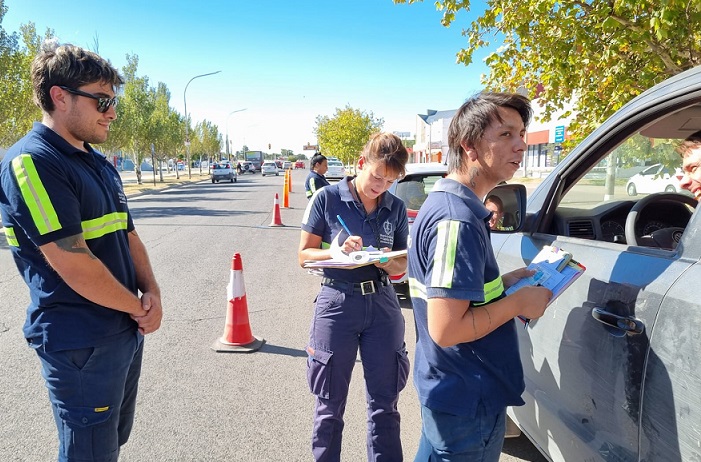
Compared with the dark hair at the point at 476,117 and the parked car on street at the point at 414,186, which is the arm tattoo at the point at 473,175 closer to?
the dark hair at the point at 476,117

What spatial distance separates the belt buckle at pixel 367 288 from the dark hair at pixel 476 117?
0.96m

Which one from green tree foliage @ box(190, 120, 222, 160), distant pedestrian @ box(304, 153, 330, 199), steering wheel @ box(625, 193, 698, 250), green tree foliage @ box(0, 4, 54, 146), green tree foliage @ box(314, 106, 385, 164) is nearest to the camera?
steering wheel @ box(625, 193, 698, 250)

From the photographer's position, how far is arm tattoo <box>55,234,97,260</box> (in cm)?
168

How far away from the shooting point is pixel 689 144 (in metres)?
2.39

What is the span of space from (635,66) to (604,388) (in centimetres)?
512

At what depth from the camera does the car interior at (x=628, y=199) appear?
2350mm

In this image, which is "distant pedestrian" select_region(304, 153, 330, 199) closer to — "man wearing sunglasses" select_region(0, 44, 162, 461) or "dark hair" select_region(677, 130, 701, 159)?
"dark hair" select_region(677, 130, 701, 159)

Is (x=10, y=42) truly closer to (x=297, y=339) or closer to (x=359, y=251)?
(x=297, y=339)

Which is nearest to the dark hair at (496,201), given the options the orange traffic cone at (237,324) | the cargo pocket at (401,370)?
the cargo pocket at (401,370)

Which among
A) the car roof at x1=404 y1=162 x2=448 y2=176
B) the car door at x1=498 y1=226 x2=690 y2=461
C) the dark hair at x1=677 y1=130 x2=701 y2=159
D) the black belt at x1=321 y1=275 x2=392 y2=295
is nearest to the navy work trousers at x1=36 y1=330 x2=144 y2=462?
the black belt at x1=321 y1=275 x2=392 y2=295

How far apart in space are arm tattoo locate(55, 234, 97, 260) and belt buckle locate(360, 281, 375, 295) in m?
1.27

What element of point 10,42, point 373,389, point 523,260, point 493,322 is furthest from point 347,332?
point 10,42

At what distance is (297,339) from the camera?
484cm

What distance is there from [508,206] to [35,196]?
1996 mm
